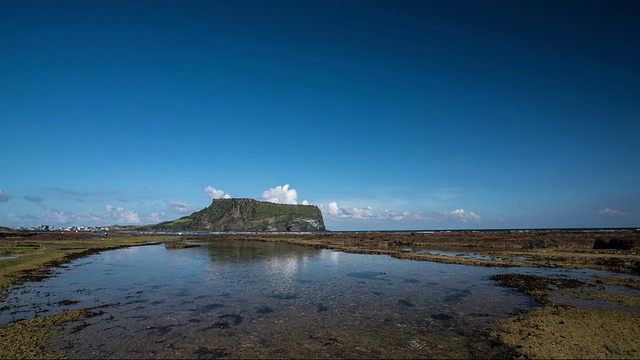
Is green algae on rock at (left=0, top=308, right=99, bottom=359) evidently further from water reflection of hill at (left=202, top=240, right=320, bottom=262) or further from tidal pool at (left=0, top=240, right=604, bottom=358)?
water reflection of hill at (left=202, top=240, right=320, bottom=262)

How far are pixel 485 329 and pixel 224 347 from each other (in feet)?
54.7

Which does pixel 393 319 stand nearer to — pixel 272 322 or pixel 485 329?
pixel 485 329

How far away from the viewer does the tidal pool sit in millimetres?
16859

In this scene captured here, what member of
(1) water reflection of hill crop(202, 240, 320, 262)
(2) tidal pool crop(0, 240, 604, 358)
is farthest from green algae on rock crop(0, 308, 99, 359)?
(1) water reflection of hill crop(202, 240, 320, 262)

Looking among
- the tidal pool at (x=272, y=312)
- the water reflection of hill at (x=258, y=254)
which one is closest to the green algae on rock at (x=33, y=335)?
the tidal pool at (x=272, y=312)

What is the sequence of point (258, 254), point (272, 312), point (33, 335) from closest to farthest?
point (33, 335) < point (272, 312) < point (258, 254)

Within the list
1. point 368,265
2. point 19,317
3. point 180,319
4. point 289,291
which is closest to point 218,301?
point 180,319

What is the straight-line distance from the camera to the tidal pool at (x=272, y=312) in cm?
1686

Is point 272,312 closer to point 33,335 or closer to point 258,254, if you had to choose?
point 33,335

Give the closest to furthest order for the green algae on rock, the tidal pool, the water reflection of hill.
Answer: the green algae on rock, the tidal pool, the water reflection of hill

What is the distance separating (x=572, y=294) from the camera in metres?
28.2

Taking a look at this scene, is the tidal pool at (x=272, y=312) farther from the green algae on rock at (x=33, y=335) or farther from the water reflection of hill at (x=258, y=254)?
the water reflection of hill at (x=258, y=254)

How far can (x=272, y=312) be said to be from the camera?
2416 centimetres

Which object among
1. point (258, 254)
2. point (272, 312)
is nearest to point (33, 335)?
point (272, 312)
